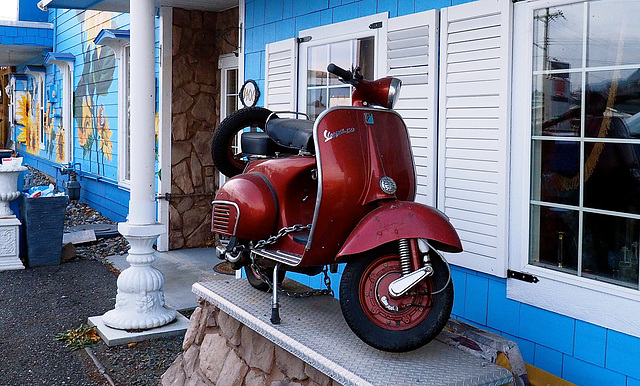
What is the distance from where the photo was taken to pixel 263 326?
2.95 m

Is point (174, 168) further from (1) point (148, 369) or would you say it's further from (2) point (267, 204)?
(2) point (267, 204)

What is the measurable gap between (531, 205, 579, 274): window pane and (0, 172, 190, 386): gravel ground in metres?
2.42

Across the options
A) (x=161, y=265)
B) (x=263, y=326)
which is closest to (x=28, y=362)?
(x=263, y=326)

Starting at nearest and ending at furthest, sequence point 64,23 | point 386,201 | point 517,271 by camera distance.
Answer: point 386,201
point 517,271
point 64,23

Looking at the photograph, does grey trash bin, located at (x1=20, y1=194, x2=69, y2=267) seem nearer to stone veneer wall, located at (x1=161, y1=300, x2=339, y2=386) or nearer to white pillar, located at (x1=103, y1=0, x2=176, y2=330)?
white pillar, located at (x1=103, y1=0, x2=176, y2=330)

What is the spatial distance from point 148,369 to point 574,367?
2.60m

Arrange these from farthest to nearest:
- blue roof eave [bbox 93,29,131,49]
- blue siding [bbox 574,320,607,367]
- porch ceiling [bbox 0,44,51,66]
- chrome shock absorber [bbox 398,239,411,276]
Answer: porch ceiling [bbox 0,44,51,66] → blue roof eave [bbox 93,29,131,49] → blue siding [bbox 574,320,607,367] → chrome shock absorber [bbox 398,239,411,276]

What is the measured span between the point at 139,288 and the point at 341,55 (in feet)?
7.53

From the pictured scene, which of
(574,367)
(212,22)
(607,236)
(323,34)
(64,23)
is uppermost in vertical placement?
(64,23)

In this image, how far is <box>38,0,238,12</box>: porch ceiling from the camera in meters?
7.15

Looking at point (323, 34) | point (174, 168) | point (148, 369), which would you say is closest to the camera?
point (148, 369)

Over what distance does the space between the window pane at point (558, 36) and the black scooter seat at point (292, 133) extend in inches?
49.4

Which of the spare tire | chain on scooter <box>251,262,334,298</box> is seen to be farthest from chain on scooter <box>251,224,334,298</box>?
the spare tire

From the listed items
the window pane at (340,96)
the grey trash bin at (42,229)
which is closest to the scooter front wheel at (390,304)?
the window pane at (340,96)
